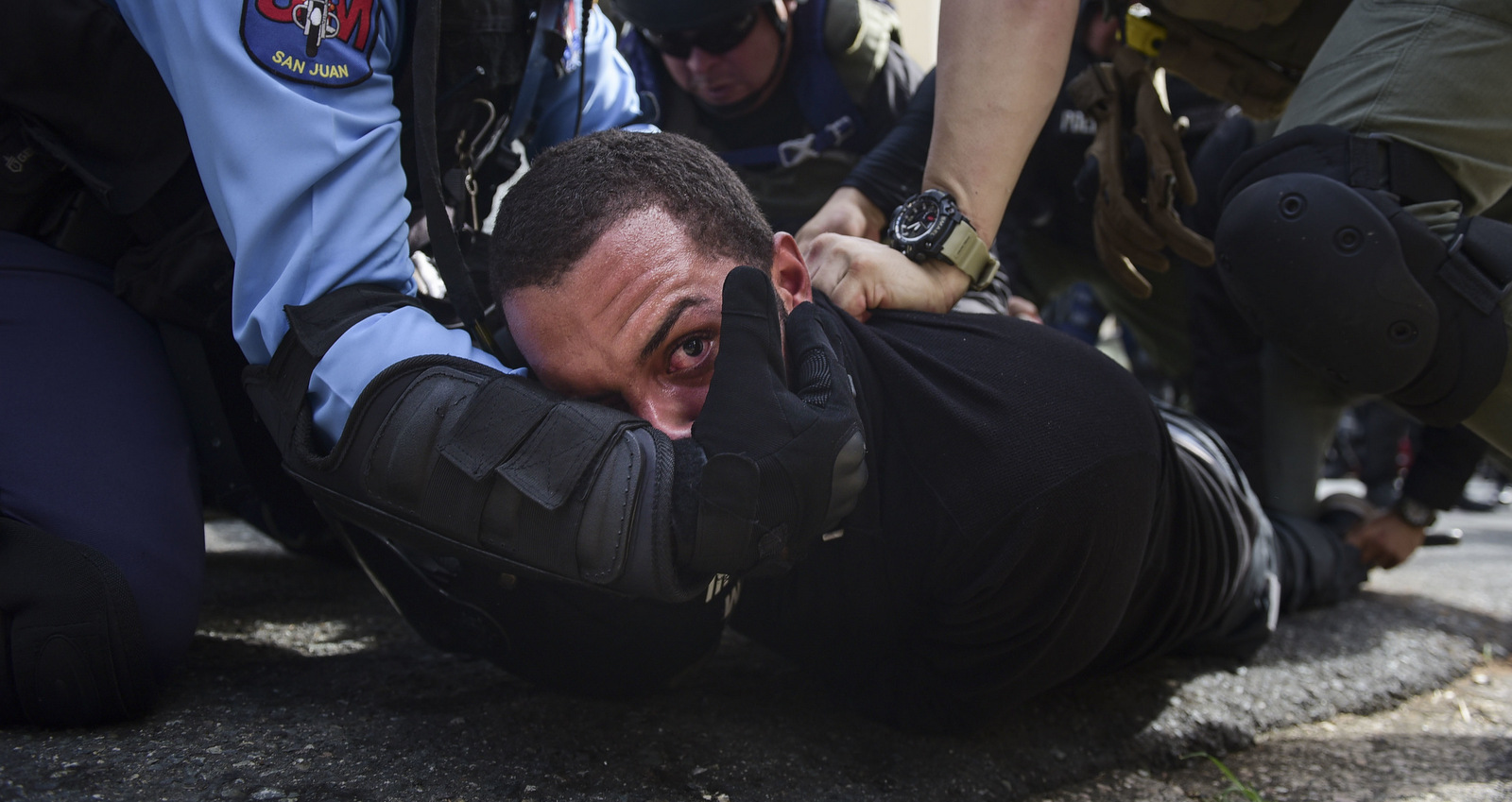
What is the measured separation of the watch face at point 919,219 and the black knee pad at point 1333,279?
357 millimetres

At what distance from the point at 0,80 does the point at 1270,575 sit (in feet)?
5.79

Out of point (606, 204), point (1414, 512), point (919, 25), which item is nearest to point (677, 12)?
point (606, 204)

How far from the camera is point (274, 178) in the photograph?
0.99 meters

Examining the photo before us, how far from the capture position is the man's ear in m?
1.12

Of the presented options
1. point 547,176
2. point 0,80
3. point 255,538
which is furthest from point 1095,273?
point 0,80

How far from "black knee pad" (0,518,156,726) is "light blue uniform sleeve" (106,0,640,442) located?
10.4 inches

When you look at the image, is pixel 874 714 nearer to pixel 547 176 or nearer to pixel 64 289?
pixel 547 176

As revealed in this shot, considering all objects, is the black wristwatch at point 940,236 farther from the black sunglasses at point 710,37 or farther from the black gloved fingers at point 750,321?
the black sunglasses at point 710,37

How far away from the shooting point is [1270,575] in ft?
5.01

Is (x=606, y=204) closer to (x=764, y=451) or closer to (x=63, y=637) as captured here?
(x=764, y=451)

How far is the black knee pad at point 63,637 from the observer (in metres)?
0.94

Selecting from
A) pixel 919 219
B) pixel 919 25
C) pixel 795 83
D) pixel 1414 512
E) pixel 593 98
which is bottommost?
pixel 1414 512

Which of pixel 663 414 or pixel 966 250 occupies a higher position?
pixel 966 250

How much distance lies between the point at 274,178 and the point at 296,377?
21 centimetres
